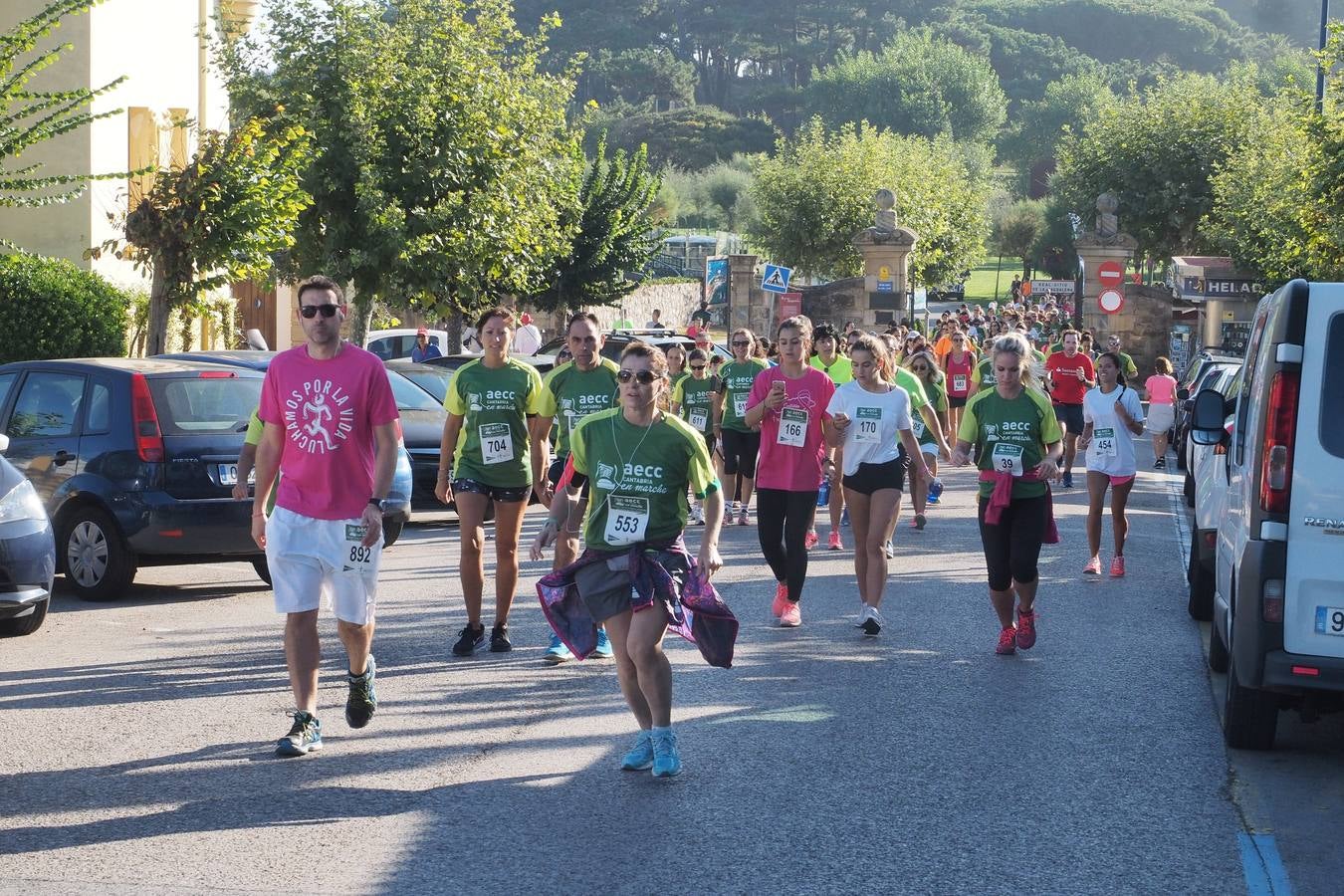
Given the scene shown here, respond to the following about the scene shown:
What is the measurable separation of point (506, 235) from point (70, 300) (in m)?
6.47

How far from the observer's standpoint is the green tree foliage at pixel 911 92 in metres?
123

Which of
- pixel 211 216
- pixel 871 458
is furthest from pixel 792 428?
pixel 211 216

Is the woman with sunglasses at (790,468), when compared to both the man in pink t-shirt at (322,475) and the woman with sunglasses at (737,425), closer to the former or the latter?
the man in pink t-shirt at (322,475)

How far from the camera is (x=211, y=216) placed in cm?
1830

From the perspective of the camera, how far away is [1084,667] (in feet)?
→ 30.3

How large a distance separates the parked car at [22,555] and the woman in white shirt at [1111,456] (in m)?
7.10

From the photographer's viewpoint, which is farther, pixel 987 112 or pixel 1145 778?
pixel 987 112

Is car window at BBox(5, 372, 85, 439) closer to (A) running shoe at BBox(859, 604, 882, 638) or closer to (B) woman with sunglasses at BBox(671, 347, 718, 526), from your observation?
(A) running shoe at BBox(859, 604, 882, 638)

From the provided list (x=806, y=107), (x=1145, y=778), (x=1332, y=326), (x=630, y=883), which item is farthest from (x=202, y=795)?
(x=806, y=107)

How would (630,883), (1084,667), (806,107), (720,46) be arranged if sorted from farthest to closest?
(720,46) < (806,107) < (1084,667) < (630,883)

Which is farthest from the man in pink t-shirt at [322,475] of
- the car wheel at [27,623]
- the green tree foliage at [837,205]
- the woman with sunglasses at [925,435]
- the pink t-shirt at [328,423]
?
the green tree foliage at [837,205]

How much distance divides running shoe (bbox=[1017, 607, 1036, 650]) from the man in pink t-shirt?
13.0ft

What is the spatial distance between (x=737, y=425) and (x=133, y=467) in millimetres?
6056

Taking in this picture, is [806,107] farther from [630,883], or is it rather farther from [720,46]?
[630,883]
